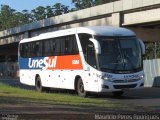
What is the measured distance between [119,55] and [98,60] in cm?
94

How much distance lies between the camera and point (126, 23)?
4341cm

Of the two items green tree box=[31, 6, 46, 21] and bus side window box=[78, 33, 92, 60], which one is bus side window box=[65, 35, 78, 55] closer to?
bus side window box=[78, 33, 92, 60]

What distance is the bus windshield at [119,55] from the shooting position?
72.8ft

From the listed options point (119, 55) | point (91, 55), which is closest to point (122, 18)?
point (91, 55)

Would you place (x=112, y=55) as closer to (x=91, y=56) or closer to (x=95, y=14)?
(x=91, y=56)

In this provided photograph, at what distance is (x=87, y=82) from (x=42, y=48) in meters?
6.37

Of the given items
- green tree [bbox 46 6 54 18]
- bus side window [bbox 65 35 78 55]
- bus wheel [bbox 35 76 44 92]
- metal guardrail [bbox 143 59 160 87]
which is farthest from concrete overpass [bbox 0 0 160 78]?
green tree [bbox 46 6 54 18]

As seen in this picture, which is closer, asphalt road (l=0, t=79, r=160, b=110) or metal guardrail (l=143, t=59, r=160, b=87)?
asphalt road (l=0, t=79, r=160, b=110)

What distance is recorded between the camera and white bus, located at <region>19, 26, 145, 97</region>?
72.7 feet

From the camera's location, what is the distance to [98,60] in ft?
72.9

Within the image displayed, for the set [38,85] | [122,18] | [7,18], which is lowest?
[38,85]

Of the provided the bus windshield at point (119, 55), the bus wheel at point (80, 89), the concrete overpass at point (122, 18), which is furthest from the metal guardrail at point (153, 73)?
the bus windshield at point (119, 55)

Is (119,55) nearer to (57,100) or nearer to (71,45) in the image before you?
(71,45)

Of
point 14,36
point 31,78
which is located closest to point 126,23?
point 31,78
